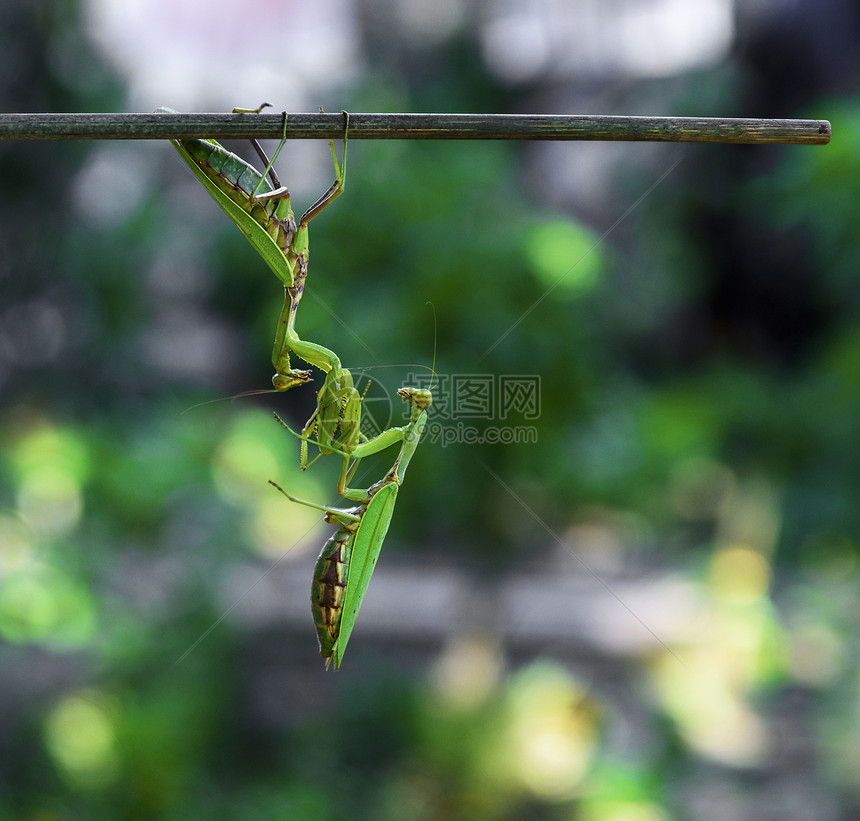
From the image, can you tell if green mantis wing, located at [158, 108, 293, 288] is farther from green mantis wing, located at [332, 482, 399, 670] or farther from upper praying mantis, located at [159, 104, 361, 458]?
green mantis wing, located at [332, 482, 399, 670]

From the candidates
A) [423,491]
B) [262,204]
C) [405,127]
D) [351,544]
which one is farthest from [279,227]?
[423,491]

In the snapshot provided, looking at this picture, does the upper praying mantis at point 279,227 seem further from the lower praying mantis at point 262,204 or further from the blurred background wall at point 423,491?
the blurred background wall at point 423,491

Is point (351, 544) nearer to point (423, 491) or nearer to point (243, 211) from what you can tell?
point (243, 211)

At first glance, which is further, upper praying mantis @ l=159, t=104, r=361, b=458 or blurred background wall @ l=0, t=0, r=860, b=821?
blurred background wall @ l=0, t=0, r=860, b=821

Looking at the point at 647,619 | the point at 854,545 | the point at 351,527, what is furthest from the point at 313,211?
the point at 647,619

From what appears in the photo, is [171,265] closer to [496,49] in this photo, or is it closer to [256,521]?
[256,521]

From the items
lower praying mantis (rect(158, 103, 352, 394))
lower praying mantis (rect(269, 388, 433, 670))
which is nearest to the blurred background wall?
lower praying mantis (rect(269, 388, 433, 670))
